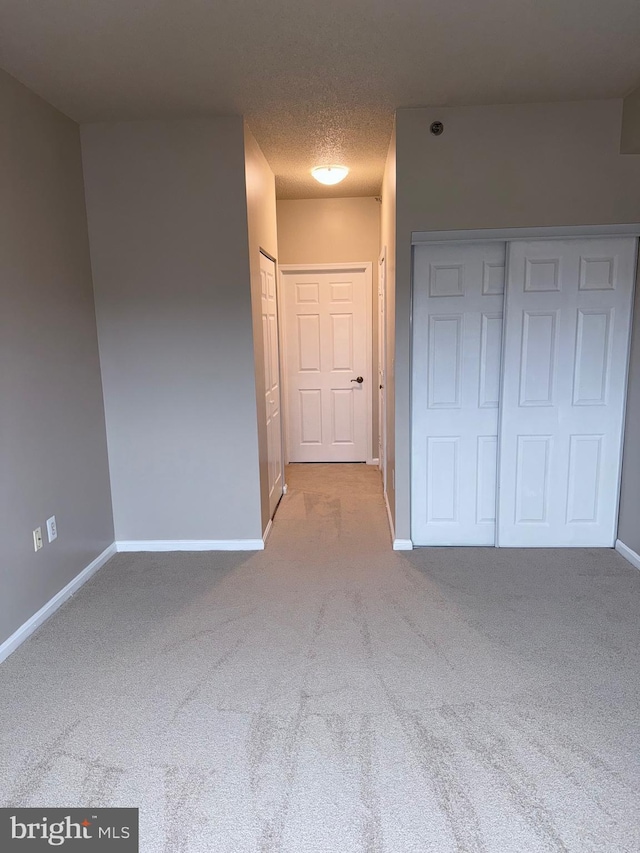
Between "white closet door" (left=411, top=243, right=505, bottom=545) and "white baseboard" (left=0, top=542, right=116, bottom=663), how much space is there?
201 cm

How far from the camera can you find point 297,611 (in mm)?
2762

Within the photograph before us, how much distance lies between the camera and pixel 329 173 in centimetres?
413

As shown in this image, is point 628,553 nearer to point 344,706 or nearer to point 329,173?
point 344,706

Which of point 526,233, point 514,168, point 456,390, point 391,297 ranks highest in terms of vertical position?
point 514,168

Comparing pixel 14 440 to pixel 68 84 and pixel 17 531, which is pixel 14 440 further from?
pixel 68 84

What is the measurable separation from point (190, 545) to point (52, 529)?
0.97m

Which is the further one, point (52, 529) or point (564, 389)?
point (564, 389)

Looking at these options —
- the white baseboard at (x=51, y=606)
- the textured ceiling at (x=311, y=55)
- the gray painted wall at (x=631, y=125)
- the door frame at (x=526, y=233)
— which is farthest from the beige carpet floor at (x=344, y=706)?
the textured ceiling at (x=311, y=55)

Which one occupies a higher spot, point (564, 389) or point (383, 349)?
point (383, 349)

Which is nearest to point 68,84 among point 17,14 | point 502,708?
point 17,14

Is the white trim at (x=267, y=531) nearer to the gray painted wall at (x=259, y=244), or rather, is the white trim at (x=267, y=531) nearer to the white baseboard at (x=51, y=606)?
the gray painted wall at (x=259, y=244)

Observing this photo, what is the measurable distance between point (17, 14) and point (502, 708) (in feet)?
10.5

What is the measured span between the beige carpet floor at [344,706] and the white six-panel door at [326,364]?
8.47ft

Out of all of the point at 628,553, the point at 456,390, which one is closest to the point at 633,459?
the point at 628,553
